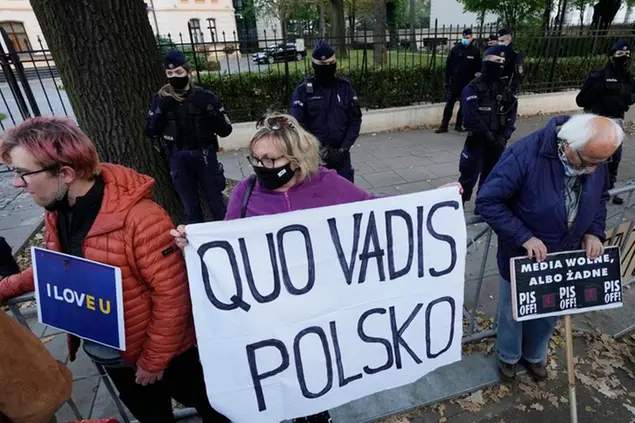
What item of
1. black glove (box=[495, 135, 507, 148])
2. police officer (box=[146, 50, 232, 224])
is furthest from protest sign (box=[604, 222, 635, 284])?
police officer (box=[146, 50, 232, 224])

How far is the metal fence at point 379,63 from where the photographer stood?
807cm

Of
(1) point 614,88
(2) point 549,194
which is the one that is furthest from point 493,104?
(2) point 549,194

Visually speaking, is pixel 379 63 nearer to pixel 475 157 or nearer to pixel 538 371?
pixel 475 157

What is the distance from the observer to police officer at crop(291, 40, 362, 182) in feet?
14.1

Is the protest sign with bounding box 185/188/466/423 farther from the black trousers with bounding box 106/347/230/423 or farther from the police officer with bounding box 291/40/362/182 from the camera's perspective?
the police officer with bounding box 291/40/362/182

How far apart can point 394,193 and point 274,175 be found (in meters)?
4.05

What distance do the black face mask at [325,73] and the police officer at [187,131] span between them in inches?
44.7

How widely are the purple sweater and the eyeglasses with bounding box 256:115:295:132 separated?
0.96 feet

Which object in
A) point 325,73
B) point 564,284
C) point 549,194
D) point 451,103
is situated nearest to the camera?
point 549,194

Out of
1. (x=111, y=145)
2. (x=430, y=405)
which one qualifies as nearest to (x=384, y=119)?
(x=111, y=145)

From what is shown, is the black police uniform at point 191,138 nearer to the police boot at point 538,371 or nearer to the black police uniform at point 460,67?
the police boot at point 538,371

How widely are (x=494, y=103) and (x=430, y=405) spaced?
349 cm

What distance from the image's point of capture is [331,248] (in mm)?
1785

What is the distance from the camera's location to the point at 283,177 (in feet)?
6.16
